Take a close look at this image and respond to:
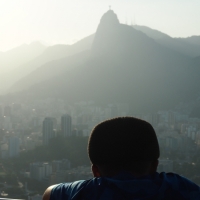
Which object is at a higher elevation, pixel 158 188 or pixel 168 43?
pixel 168 43

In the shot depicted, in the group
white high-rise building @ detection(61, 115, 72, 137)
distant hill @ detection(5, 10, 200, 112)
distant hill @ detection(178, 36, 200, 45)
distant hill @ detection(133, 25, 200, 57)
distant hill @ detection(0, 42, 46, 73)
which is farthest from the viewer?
distant hill @ detection(178, 36, 200, 45)

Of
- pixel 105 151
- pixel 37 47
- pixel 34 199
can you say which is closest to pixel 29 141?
pixel 34 199

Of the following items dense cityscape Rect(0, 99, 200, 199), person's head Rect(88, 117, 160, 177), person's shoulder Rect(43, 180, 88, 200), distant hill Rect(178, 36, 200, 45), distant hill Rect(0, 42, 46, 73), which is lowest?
dense cityscape Rect(0, 99, 200, 199)

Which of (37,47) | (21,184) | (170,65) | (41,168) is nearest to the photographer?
(21,184)

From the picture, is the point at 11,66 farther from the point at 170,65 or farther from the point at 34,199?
the point at 34,199

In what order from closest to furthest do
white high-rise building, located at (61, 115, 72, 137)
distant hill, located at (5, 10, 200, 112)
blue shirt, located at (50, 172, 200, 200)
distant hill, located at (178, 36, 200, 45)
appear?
1. blue shirt, located at (50, 172, 200, 200)
2. white high-rise building, located at (61, 115, 72, 137)
3. distant hill, located at (5, 10, 200, 112)
4. distant hill, located at (178, 36, 200, 45)

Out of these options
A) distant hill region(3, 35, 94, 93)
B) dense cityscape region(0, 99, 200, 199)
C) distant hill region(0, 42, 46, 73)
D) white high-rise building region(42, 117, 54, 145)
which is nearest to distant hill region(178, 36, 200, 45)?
distant hill region(3, 35, 94, 93)

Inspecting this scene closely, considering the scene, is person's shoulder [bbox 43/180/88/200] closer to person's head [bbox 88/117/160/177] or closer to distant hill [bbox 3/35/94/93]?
person's head [bbox 88/117/160/177]
